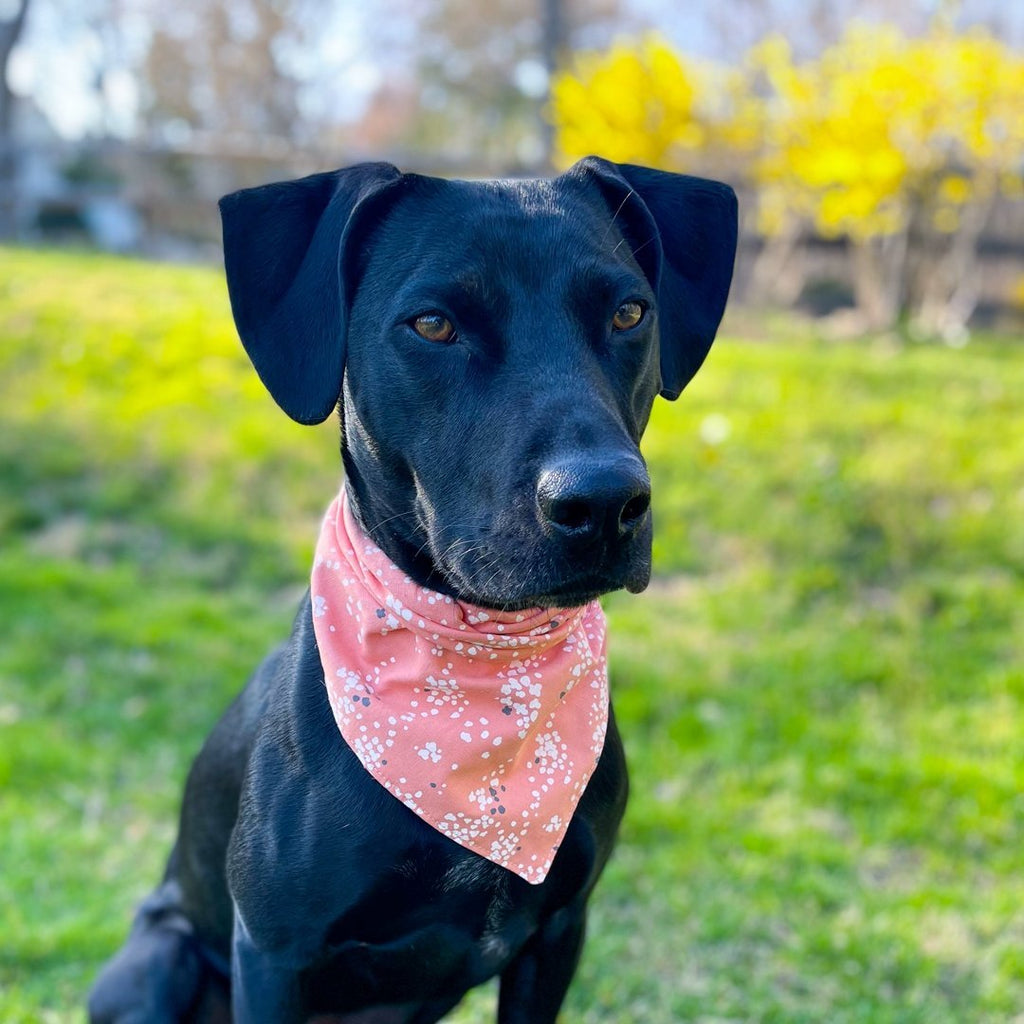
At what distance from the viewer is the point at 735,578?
5895mm

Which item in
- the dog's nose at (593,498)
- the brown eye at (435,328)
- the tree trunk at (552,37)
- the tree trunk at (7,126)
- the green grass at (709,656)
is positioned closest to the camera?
the dog's nose at (593,498)

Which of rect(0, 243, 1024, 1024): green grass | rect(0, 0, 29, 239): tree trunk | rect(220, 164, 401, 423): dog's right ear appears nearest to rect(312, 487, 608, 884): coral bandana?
rect(220, 164, 401, 423): dog's right ear

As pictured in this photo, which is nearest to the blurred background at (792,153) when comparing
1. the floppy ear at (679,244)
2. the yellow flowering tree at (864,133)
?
the yellow flowering tree at (864,133)

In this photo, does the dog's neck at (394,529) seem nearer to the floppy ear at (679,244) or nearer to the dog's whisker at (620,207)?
the floppy ear at (679,244)

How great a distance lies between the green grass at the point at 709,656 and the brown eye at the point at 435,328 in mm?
2201

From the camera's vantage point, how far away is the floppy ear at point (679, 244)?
2420 mm

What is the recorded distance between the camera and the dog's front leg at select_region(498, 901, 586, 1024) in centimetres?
251

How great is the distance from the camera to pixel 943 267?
35.2ft

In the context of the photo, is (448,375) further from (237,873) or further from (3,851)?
(3,851)

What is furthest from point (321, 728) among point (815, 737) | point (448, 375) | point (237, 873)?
point (815, 737)

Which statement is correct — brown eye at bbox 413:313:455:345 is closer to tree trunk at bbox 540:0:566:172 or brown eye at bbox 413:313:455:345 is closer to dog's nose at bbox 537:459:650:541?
dog's nose at bbox 537:459:650:541

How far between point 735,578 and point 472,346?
13.2ft

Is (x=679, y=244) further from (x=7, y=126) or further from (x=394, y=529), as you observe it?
(x=7, y=126)

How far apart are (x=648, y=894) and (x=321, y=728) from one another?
79.6 inches
